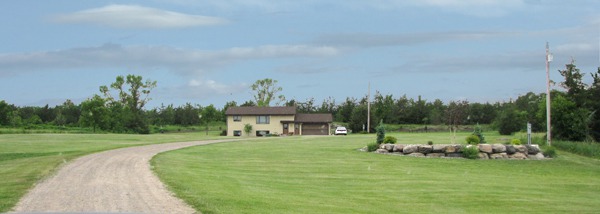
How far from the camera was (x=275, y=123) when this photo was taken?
3366 inches

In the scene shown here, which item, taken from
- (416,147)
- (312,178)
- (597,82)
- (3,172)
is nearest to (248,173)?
(312,178)

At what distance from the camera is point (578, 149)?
114 feet

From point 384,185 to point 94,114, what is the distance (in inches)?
2732

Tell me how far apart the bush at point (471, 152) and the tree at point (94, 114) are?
2407 inches

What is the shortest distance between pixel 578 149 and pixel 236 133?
54.7 meters

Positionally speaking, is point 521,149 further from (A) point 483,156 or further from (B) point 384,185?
(B) point 384,185

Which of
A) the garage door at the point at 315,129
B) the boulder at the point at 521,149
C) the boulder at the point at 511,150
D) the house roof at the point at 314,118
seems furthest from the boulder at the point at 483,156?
the garage door at the point at 315,129

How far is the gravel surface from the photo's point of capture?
11875 millimetres

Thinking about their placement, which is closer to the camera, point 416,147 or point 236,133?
point 416,147

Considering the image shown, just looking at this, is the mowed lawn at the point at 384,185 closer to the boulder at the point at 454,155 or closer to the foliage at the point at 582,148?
the boulder at the point at 454,155

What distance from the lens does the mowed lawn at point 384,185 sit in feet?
47.6

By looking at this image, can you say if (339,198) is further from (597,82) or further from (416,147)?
(597,82)

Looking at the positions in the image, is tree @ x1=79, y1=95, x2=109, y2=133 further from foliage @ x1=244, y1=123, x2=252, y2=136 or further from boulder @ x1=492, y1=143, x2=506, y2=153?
boulder @ x1=492, y1=143, x2=506, y2=153

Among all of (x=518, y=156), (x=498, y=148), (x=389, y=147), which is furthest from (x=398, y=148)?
(x=518, y=156)
